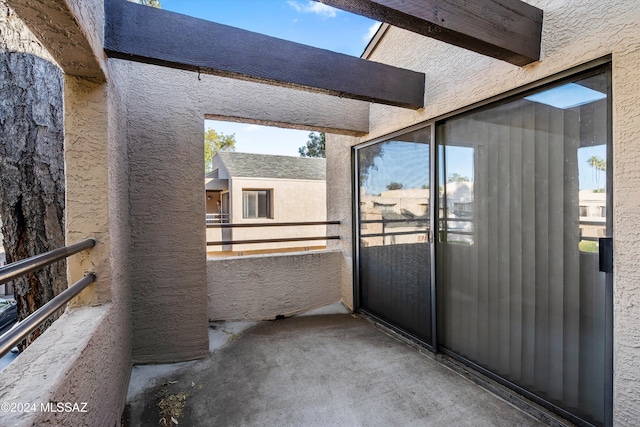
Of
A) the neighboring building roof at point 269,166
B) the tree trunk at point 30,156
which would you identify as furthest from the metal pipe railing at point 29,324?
the neighboring building roof at point 269,166

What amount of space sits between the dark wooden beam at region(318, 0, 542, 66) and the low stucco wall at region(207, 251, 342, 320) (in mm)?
2927

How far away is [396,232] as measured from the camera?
3277 millimetres

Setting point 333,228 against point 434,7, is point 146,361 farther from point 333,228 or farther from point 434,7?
point 434,7

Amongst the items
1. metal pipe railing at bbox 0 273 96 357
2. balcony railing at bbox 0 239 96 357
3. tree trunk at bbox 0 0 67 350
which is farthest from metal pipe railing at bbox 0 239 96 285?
tree trunk at bbox 0 0 67 350

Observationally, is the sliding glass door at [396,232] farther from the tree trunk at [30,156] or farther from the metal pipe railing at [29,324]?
the tree trunk at [30,156]

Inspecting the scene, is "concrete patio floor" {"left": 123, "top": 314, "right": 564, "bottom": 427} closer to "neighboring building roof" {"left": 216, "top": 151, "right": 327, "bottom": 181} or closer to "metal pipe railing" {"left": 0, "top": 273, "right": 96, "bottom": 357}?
"metal pipe railing" {"left": 0, "top": 273, "right": 96, "bottom": 357}

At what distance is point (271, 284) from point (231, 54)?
8.81 feet

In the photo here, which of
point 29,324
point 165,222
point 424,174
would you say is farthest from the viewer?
point 424,174

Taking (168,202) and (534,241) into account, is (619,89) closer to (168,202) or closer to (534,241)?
(534,241)

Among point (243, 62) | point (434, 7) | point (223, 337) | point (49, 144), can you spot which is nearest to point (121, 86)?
point (49, 144)

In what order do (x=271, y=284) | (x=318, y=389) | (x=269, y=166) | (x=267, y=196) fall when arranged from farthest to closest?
(x=269, y=166) → (x=267, y=196) → (x=271, y=284) → (x=318, y=389)

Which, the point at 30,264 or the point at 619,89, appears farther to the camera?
the point at 619,89

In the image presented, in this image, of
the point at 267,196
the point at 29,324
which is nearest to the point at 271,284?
the point at 29,324

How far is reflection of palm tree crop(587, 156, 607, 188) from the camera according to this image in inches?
67.2
